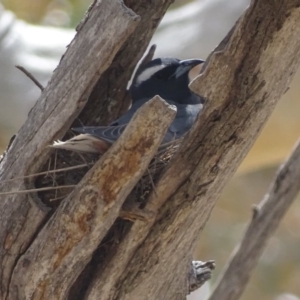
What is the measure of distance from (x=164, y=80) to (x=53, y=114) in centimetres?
70

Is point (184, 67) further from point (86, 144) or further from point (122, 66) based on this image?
point (86, 144)

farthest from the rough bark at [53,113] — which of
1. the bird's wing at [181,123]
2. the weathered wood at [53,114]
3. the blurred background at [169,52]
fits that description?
the blurred background at [169,52]

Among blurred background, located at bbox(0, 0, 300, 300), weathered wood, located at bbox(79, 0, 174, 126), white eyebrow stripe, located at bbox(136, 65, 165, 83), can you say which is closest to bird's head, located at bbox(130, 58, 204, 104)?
white eyebrow stripe, located at bbox(136, 65, 165, 83)

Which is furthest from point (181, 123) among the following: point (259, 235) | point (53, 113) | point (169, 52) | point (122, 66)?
point (169, 52)

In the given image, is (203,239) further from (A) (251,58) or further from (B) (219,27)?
(A) (251,58)

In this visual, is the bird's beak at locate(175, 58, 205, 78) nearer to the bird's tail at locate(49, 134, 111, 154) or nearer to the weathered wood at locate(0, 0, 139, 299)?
the weathered wood at locate(0, 0, 139, 299)

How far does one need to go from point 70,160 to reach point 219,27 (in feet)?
6.88

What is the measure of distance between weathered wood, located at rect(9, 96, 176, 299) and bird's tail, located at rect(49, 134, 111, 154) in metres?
0.06

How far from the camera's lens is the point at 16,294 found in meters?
1.70

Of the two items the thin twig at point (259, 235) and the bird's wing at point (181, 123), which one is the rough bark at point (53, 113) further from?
the thin twig at point (259, 235)

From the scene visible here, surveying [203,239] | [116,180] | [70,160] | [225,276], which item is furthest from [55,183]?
[203,239]

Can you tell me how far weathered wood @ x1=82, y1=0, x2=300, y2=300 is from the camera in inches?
61.4

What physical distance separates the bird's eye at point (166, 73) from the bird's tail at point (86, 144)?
742 mm

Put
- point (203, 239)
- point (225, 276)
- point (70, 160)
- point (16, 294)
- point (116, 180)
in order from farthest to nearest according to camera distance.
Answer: point (203, 239) < point (225, 276) < point (70, 160) < point (16, 294) < point (116, 180)
